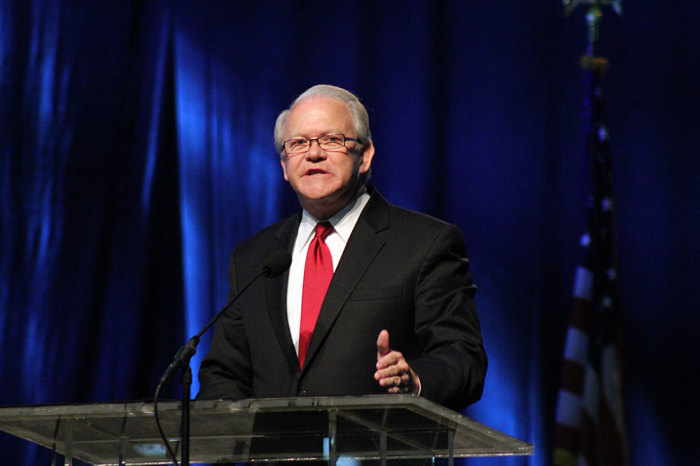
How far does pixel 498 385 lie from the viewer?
4.59m

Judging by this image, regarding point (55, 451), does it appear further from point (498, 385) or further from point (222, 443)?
point (498, 385)

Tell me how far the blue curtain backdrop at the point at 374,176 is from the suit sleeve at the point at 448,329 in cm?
198

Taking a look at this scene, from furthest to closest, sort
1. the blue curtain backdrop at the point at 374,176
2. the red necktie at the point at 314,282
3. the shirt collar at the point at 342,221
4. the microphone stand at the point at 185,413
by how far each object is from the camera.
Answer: the blue curtain backdrop at the point at 374,176, the shirt collar at the point at 342,221, the red necktie at the point at 314,282, the microphone stand at the point at 185,413

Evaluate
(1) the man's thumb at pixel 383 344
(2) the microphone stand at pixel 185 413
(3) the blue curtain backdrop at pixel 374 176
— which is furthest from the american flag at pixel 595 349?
(2) the microphone stand at pixel 185 413

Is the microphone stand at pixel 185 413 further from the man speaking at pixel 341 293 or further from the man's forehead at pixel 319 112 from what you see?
the man's forehead at pixel 319 112

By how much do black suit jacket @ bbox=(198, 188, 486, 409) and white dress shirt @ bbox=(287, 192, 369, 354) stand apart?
0.09 feet

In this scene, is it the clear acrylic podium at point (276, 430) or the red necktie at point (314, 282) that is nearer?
the clear acrylic podium at point (276, 430)

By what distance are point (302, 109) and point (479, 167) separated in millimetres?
2097

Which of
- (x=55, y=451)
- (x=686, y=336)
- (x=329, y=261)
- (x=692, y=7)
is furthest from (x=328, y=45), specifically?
(x=55, y=451)

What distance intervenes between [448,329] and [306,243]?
20.0 inches

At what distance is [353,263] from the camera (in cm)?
263

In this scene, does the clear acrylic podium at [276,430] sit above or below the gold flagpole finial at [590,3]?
below

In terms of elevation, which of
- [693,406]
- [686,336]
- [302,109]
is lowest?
[693,406]

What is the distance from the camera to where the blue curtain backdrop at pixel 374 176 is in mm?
4523
